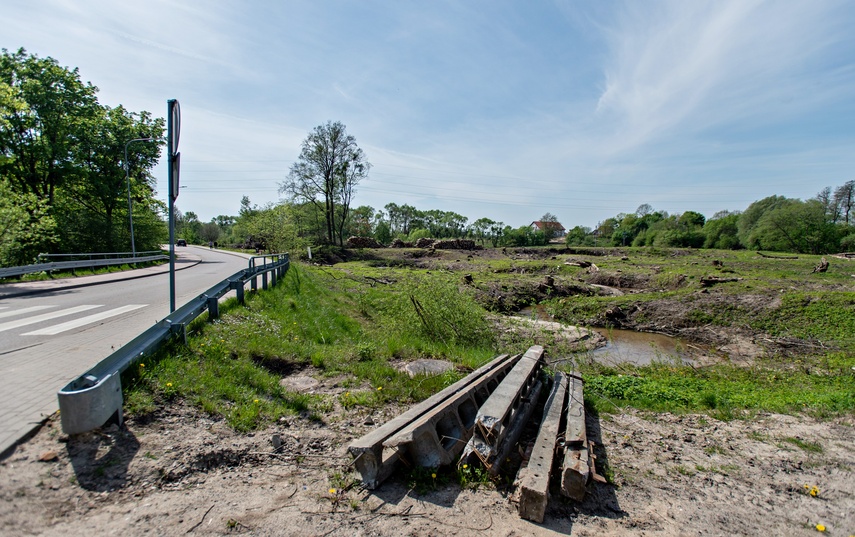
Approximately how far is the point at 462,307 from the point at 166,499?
8.57 metres

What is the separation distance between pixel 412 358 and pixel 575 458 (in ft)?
15.0

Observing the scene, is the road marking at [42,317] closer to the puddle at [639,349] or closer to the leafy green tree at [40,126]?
the puddle at [639,349]

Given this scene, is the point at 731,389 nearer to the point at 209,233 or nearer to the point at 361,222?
the point at 361,222

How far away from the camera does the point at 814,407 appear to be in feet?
21.8

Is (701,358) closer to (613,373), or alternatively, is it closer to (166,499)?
(613,373)

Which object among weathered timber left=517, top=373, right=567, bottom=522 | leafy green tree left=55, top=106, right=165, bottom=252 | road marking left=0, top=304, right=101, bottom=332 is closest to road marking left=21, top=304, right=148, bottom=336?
road marking left=0, top=304, right=101, bottom=332

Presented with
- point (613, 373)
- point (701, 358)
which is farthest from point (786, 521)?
point (701, 358)

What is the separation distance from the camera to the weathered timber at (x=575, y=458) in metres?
3.59

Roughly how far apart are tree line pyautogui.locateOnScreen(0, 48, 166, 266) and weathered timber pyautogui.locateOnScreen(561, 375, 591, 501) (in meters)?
24.3

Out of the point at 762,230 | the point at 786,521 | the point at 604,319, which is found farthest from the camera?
the point at 762,230

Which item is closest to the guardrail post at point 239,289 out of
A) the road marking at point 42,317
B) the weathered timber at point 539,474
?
the road marking at point 42,317

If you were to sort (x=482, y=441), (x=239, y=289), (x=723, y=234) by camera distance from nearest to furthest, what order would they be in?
(x=482, y=441), (x=239, y=289), (x=723, y=234)

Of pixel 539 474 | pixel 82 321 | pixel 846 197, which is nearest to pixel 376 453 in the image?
pixel 539 474

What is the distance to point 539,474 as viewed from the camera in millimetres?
3586
